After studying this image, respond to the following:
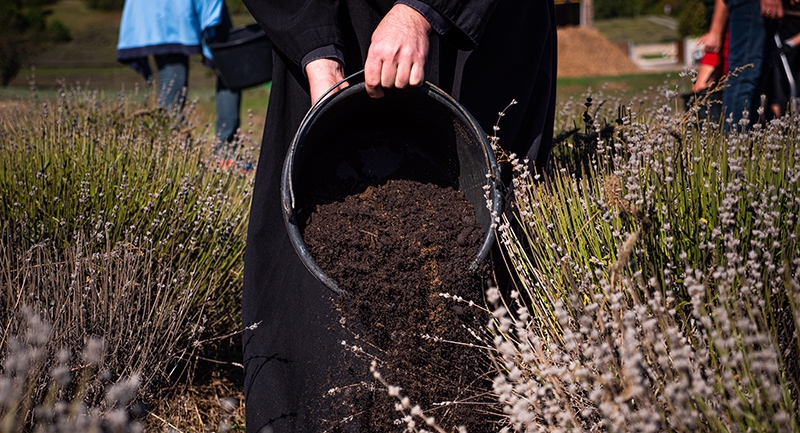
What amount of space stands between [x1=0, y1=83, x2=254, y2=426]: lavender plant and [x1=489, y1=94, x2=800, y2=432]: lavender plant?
3.79ft

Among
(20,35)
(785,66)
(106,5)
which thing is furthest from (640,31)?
(785,66)

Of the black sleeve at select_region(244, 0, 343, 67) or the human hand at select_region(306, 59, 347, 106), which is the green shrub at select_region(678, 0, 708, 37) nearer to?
the black sleeve at select_region(244, 0, 343, 67)

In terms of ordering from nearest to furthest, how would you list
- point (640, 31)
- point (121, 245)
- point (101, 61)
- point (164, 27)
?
point (121, 245), point (164, 27), point (101, 61), point (640, 31)

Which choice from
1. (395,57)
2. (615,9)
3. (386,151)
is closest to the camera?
(395,57)

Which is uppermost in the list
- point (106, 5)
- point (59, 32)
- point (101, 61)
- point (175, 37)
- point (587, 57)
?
point (175, 37)

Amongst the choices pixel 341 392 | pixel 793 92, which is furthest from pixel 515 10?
pixel 793 92

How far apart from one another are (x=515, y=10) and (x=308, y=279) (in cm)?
112

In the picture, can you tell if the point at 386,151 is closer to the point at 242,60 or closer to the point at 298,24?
the point at 298,24

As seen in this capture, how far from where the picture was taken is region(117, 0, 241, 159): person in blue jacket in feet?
19.2

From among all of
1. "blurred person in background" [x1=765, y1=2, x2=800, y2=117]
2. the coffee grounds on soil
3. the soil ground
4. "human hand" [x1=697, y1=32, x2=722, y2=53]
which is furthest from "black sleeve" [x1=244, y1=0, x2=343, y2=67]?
the soil ground

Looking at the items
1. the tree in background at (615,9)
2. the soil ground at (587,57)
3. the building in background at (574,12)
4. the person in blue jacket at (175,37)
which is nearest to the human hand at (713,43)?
the person in blue jacket at (175,37)

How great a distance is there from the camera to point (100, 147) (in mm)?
2975

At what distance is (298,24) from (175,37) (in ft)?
13.6

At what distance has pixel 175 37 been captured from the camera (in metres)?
5.86
